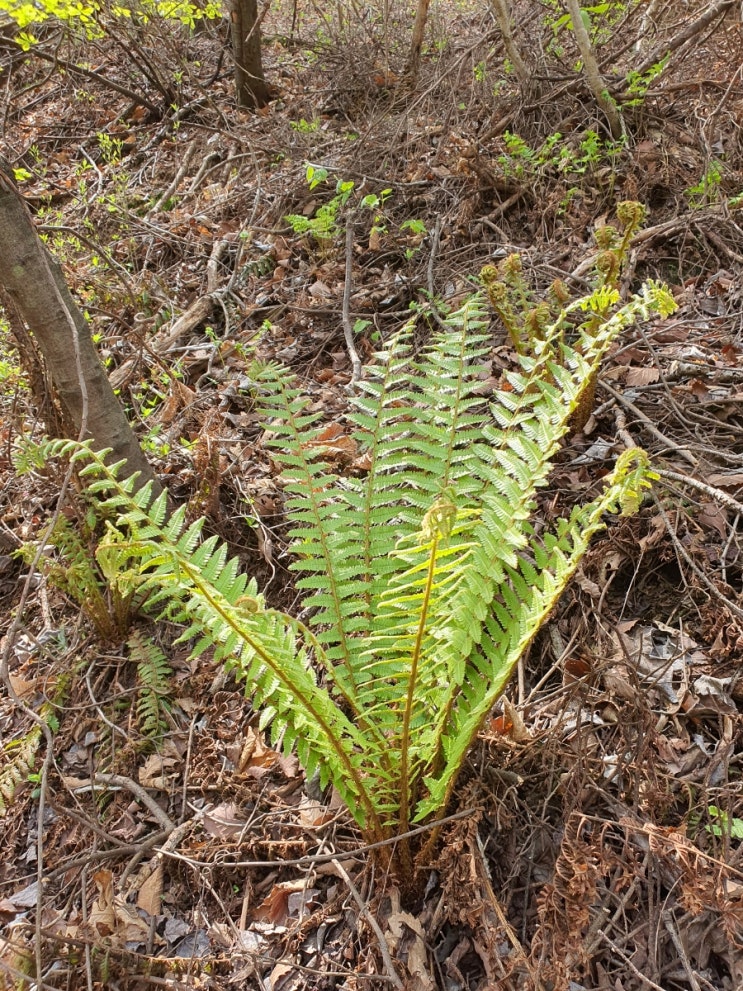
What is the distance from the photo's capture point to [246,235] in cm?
470

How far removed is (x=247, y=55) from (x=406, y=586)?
6546mm

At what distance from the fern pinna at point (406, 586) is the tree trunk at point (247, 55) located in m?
5.46

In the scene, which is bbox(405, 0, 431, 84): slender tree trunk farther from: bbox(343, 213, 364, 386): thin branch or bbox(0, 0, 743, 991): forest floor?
bbox(343, 213, 364, 386): thin branch

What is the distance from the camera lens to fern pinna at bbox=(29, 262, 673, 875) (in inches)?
55.9

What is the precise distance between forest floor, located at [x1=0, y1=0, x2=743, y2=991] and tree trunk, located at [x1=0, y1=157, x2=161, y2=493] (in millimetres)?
317

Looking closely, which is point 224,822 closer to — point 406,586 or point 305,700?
point 305,700

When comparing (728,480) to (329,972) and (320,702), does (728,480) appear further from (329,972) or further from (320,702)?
(329,972)

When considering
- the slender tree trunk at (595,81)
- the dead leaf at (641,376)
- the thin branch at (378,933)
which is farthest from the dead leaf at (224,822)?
the slender tree trunk at (595,81)

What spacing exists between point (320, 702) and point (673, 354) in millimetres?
2274

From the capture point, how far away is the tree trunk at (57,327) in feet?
6.91

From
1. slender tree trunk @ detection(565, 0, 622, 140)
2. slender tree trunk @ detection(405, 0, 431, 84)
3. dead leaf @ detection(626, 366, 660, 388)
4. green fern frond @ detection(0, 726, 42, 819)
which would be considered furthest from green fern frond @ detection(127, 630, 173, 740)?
slender tree trunk @ detection(405, 0, 431, 84)

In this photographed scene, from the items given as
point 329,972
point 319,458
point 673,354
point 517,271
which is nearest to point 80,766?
point 329,972

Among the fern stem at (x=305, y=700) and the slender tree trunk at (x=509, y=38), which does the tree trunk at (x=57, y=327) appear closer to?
the fern stem at (x=305, y=700)

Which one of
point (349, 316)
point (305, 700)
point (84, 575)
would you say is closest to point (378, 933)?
point (305, 700)
